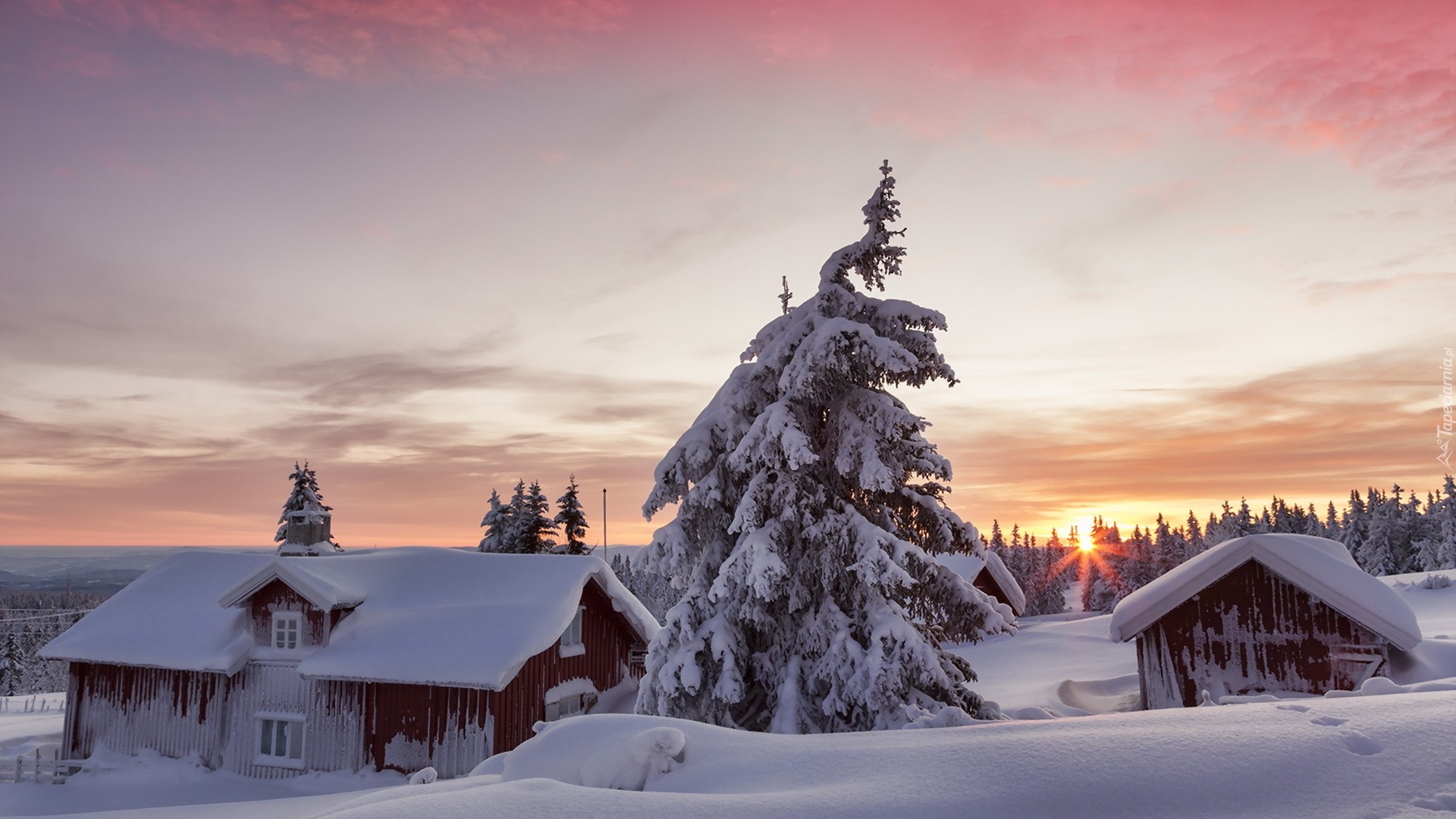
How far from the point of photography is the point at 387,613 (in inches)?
971

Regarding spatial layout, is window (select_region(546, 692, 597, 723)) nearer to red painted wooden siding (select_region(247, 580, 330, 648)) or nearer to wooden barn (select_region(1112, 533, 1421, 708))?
red painted wooden siding (select_region(247, 580, 330, 648))

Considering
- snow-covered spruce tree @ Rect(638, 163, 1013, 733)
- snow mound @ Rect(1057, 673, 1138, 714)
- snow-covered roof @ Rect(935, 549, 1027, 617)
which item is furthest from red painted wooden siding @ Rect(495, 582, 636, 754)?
snow-covered roof @ Rect(935, 549, 1027, 617)

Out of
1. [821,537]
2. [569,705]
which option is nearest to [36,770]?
[569,705]

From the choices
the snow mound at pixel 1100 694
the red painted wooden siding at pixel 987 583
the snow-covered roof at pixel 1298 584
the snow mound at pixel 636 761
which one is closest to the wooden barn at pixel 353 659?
the snow mound at pixel 1100 694

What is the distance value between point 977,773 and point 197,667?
27374mm

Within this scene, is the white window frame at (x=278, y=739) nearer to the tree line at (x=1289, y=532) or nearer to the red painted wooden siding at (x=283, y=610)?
the red painted wooden siding at (x=283, y=610)

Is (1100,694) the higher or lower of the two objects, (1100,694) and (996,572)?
the lower

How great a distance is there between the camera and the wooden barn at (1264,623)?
49.6 feet

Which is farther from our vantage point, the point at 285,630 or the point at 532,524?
the point at 532,524

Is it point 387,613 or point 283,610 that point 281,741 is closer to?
point 283,610

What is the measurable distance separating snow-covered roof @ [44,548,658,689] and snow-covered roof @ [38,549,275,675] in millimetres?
48

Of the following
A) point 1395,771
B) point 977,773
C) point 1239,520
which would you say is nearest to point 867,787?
point 977,773

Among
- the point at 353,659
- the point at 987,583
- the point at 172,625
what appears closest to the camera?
the point at 353,659

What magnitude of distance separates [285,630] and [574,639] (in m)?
9.13
